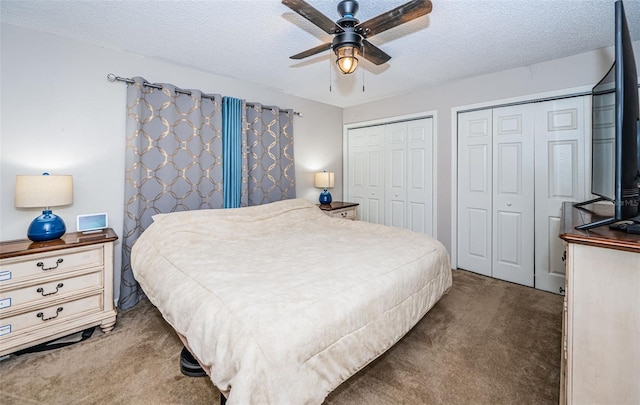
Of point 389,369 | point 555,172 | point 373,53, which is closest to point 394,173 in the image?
point 555,172

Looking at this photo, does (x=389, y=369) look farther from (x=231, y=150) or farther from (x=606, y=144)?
(x=231, y=150)

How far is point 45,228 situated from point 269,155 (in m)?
2.18

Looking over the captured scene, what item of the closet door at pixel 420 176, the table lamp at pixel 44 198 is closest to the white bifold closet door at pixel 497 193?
the closet door at pixel 420 176

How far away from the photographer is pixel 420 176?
12.5ft

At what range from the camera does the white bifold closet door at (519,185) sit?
2757 millimetres

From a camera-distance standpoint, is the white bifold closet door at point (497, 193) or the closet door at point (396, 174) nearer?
the white bifold closet door at point (497, 193)

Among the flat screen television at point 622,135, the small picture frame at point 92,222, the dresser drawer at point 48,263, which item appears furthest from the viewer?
the small picture frame at point 92,222

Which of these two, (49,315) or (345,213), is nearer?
(49,315)

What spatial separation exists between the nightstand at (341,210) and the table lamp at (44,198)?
2576mm

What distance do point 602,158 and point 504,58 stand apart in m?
1.68

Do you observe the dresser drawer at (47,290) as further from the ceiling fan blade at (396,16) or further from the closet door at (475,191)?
the closet door at (475,191)

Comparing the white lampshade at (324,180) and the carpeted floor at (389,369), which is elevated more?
the white lampshade at (324,180)

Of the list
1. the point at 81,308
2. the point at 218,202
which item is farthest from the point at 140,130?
the point at 81,308

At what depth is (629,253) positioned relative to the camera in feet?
3.24
